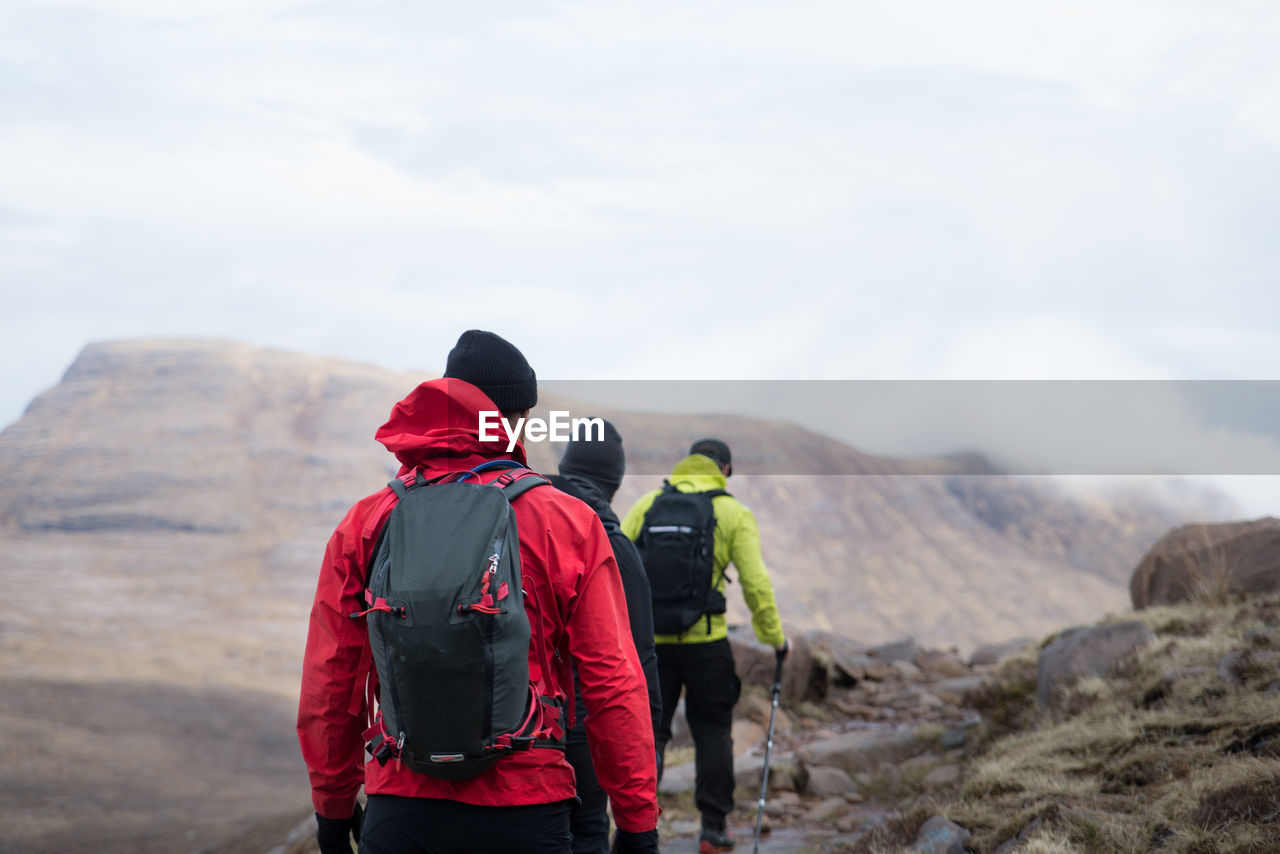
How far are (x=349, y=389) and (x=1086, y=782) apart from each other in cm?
3560

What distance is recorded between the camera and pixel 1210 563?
35.1 ft

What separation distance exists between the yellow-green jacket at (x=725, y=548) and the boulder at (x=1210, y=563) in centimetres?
655

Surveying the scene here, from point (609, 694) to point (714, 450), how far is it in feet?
13.2

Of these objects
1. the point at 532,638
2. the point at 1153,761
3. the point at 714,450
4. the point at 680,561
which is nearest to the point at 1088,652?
the point at 1153,761

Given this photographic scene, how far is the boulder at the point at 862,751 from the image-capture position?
9055mm

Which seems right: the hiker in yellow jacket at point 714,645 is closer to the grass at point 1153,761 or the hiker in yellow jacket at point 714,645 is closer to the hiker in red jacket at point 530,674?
the grass at point 1153,761

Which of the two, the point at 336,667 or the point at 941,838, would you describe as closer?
the point at 336,667

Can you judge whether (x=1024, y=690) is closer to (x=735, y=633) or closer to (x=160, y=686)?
(x=735, y=633)

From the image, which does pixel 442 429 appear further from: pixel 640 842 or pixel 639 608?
pixel 639 608

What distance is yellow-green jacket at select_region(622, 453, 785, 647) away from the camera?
5.85 meters

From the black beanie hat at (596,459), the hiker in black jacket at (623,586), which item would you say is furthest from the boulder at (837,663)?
the black beanie hat at (596,459)

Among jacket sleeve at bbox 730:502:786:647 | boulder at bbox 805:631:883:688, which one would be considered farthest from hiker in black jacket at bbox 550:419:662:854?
boulder at bbox 805:631:883:688

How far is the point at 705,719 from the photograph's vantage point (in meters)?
6.03

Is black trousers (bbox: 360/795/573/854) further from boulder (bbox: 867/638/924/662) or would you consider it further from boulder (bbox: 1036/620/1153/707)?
boulder (bbox: 867/638/924/662)
